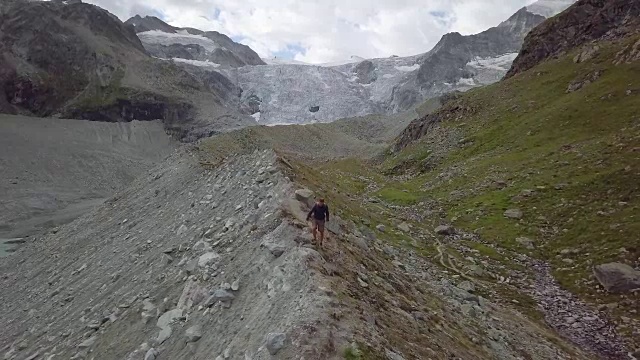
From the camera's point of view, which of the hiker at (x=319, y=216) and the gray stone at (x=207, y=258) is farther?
the gray stone at (x=207, y=258)

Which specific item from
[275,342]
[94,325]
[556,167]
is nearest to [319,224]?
[275,342]

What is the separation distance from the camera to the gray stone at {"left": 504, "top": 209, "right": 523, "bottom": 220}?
36.5 metres

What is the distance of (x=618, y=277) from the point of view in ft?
84.0

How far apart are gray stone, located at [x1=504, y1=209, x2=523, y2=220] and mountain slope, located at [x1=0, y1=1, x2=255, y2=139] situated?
154m

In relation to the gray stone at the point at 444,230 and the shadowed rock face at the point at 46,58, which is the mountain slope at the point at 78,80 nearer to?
the shadowed rock face at the point at 46,58

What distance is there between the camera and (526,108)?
6197 cm

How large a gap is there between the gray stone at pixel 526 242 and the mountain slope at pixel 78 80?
15783 cm

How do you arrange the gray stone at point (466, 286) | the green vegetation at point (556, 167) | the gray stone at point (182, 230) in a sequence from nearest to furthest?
1. the gray stone at point (182, 230)
2. the gray stone at point (466, 286)
3. the green vegetation at point (556, 167)

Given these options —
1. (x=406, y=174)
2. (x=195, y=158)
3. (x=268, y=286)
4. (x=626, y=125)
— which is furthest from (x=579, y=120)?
(x=268, y=286)

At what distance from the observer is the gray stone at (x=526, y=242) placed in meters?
32.1

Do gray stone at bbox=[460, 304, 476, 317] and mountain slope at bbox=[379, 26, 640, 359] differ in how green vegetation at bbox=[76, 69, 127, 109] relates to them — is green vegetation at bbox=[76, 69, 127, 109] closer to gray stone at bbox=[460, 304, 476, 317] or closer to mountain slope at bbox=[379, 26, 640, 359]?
mountain slope at bbox=[379, 26, 640, 359]

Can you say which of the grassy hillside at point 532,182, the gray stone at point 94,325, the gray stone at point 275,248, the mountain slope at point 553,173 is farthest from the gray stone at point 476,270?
the gray stone at point 94,325

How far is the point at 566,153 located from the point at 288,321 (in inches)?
1619

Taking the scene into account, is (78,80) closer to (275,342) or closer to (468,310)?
(468,310)
